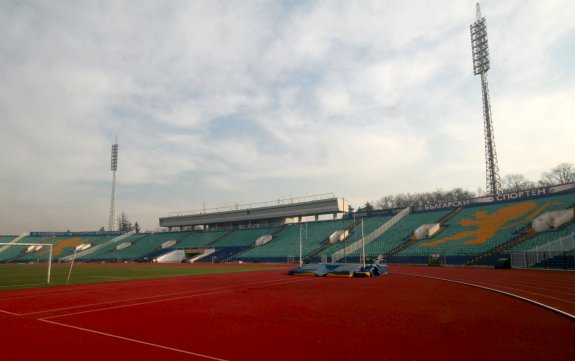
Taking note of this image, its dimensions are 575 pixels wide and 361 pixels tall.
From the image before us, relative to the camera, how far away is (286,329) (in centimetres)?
952

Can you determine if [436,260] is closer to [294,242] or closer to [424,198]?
[294,242]

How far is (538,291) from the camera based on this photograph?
17.8m

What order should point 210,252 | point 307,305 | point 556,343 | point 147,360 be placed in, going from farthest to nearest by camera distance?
1. point 210,252
2. point 307,305
3. point 556,343
4. point 147,360

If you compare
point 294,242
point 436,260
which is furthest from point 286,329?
point 294,242

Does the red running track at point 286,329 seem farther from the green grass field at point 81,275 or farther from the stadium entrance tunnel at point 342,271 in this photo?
the stadium entrance tunnel at point 342,271

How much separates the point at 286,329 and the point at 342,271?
2078 centimetres

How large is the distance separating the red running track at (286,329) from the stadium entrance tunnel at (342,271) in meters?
13.2

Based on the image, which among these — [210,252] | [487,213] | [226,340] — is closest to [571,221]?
[487,213]

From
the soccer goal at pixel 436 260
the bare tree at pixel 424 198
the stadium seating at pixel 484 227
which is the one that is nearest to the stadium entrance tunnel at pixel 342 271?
the soccer goal at pixel 436 260

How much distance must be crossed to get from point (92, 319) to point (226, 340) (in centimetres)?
535

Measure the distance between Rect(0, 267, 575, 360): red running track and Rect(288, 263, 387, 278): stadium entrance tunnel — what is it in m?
13.2

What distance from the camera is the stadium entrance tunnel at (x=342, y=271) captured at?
28891 millimetres

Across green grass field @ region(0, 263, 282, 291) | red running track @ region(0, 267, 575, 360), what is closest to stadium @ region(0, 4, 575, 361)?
red running track @ region(0, 267, 575, 360)

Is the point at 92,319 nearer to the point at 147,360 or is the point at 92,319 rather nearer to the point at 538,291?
the point at 147,360
